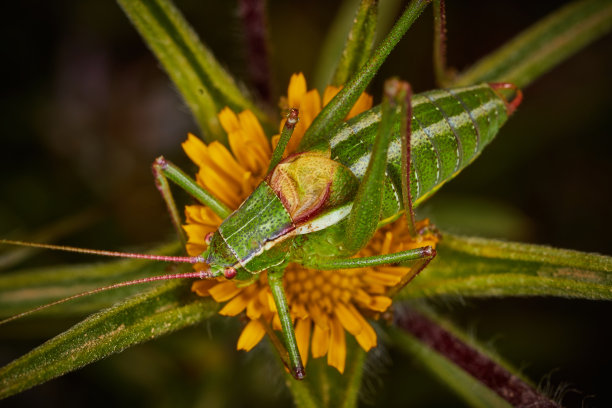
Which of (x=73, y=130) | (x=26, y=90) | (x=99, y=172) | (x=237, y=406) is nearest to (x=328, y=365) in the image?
(x=237, y=406)

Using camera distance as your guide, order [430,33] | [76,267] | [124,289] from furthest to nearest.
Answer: [430,33] → [76,267] → [124,289]

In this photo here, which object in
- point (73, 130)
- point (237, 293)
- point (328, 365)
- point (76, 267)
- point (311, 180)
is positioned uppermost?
point (73, 130)

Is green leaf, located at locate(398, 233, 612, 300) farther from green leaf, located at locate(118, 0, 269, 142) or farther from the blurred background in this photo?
the blurred background

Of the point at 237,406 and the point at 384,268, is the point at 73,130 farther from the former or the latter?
the point at 384,268

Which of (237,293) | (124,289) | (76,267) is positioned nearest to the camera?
(237,293)

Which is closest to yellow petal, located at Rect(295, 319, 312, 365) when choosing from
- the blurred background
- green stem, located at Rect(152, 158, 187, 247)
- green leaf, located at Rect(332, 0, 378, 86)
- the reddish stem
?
the reddish stem

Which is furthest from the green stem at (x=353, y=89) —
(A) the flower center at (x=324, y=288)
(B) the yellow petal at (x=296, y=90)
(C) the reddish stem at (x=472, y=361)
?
(C) the reddish stem at (x=472, y=361)
